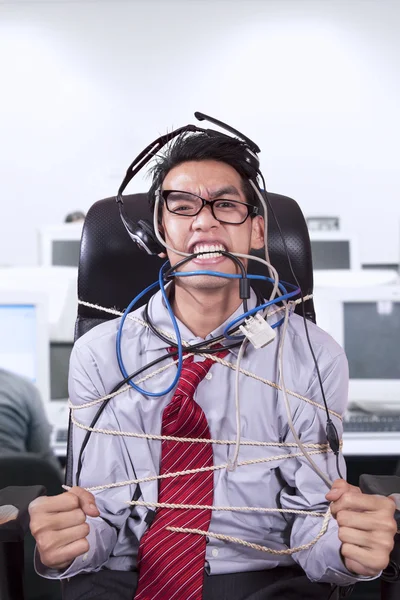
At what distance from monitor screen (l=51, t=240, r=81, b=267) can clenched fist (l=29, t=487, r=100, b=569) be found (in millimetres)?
2265

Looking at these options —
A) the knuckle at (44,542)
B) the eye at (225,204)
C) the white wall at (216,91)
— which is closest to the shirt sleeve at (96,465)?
the knuckle at (44,542)

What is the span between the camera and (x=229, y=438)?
1.15 meters

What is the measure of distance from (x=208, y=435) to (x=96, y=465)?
19 centimetres

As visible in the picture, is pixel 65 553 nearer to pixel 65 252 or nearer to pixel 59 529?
pixel 59 529

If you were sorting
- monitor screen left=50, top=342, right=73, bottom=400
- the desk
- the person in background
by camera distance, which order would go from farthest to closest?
1. monitor screen left=50, top=342, right=73, bottom=400
2. the person in background
3. the desk

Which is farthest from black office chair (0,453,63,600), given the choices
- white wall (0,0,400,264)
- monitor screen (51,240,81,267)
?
white wall (0,0,400,264)

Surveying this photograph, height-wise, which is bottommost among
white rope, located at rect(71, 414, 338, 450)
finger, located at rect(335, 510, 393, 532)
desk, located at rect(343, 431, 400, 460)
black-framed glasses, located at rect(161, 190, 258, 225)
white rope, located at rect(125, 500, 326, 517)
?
desk, located at rect(343, 431, 400, 460)

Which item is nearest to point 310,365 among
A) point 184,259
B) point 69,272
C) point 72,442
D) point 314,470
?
point 314,470

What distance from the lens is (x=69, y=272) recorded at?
8.21 ft

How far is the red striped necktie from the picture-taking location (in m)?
1.09

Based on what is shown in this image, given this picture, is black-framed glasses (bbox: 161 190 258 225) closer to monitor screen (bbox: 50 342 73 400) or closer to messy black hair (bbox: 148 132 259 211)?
messy black hair (bbox: 148 132 259 211)

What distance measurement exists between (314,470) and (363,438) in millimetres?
824

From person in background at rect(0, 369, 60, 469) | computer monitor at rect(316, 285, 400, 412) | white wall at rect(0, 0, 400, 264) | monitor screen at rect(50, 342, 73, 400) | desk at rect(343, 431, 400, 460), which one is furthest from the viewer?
white wall at rect(0, 0, 400, 264)

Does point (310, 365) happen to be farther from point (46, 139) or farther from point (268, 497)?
point (46, 139)
